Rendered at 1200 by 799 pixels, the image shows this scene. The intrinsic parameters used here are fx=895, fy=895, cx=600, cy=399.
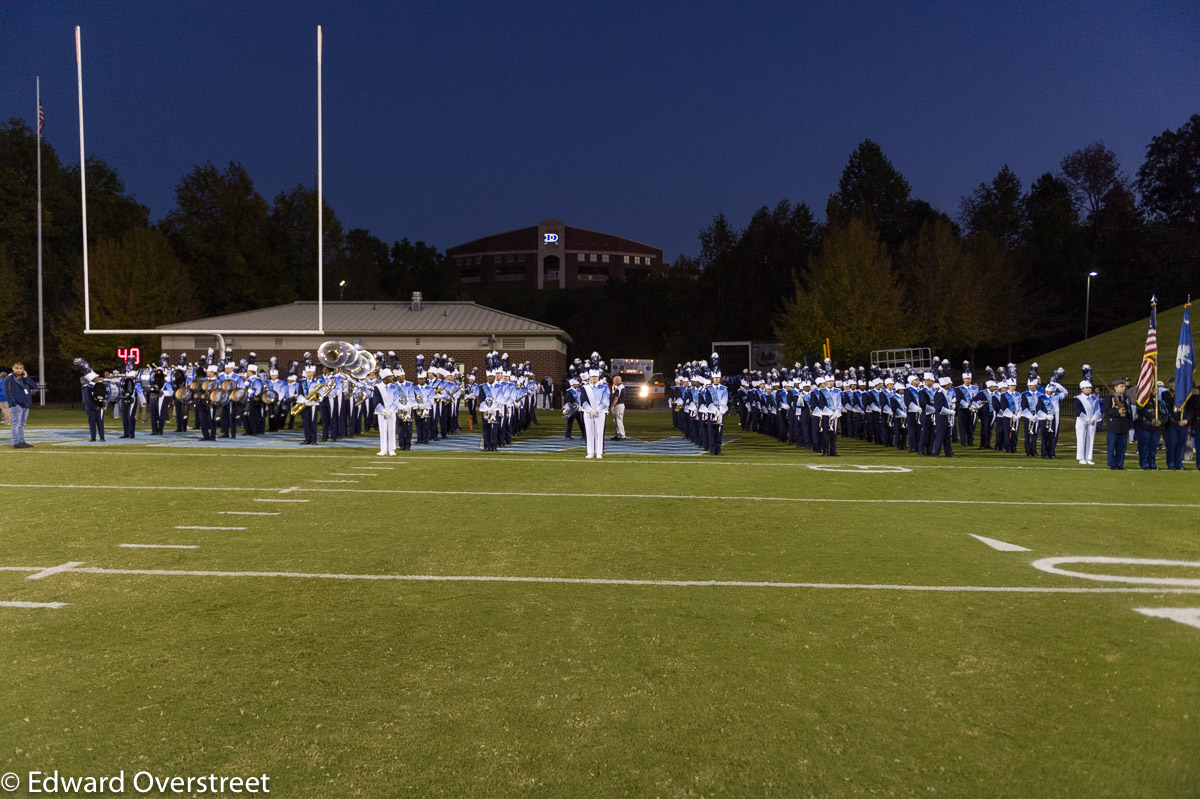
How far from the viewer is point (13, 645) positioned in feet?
15.4

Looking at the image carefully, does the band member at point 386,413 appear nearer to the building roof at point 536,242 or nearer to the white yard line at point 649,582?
the white yard line at point 649,582

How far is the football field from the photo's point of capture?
11.2 ft

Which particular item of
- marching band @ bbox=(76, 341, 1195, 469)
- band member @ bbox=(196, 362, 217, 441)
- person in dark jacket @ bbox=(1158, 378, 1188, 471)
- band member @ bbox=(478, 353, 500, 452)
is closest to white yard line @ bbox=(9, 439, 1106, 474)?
marching band @ bbox=(76, 341, 1195, 469)

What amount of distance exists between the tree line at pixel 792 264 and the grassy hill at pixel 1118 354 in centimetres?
516

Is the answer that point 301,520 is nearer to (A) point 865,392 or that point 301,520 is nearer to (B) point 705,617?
(B) point 705,617

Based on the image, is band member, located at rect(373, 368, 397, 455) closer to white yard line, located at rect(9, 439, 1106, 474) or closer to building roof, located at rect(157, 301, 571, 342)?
A: white yard line, located at rect(9, 439, 1106, 474)

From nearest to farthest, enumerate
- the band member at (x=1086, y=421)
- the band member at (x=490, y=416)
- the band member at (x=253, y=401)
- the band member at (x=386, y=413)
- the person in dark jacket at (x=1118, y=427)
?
the person in dark jacket at (x=1118, y=427)
the band member at (x=1086, y=421)
the band member at (x=386, y=413)
the band member at (x=490, y=416)
the band member at (x=253, y=401)

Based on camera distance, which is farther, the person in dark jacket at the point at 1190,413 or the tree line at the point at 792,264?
the tree line at the point at 792,264

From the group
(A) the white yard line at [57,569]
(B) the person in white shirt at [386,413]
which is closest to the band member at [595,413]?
(B) the person in white shirt at [386,413]

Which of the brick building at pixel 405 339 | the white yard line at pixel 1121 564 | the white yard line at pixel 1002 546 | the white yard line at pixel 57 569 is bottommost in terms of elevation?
the white yard line at pixel 1121 564

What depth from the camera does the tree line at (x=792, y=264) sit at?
43406mm

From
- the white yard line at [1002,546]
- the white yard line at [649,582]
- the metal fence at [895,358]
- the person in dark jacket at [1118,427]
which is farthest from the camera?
the metal fence at [895,358]

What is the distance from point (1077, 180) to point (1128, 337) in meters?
25.9

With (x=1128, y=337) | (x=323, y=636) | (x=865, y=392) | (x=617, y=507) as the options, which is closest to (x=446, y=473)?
(x=617, y=507)
